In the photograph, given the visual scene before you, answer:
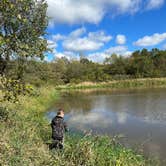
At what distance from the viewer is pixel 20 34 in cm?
1082

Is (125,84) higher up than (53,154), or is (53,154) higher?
(125,84)

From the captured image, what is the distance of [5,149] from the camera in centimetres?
701

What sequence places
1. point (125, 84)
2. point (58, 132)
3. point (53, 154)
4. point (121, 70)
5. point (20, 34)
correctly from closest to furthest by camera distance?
point (53, 154)
point (58, 132)
point (20, 34)
point (125, 84)
point (121, 70)

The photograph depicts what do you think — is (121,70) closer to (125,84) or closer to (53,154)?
(125,84)

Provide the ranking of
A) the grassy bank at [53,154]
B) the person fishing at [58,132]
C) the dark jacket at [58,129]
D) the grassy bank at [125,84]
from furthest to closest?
the grassy bank at [125,84] < the dark jacket at [58,129] < the person fishing at [58,132] < the grassy bank at [53,154]

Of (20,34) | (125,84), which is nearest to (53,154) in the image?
(20,34)

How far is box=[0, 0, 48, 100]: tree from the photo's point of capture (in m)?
9.45

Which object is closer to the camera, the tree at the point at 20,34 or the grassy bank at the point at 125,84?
the tree at the point at 20,34

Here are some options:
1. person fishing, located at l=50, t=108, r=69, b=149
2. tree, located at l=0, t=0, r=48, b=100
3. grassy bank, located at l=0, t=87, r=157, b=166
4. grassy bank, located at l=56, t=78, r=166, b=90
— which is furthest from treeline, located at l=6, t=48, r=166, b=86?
grassy bank, located at l=0, t=87, r=157, b=166

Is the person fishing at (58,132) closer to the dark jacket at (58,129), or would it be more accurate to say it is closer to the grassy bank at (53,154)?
the dark jacket at (58,129)

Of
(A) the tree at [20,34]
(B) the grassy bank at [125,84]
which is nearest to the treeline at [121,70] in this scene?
(B) the grassy bank at [125,84]

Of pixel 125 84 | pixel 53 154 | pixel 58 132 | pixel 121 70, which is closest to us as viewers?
pixel 53 154

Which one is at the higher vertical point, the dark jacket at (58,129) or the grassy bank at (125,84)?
the grassy bank at (125,84)

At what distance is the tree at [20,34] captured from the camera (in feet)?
31.0
